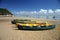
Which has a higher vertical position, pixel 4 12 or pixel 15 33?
pixel 4 12

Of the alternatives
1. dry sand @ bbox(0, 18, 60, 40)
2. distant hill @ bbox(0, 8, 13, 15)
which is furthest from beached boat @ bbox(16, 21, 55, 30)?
distant hill @ bbox(0, 8, 13, 15)

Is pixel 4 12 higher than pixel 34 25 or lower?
higher

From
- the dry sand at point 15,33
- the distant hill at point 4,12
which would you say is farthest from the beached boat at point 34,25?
the distant hill at point 4,12

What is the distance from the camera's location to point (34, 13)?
1.79m

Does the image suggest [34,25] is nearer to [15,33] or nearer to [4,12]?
[15,33]

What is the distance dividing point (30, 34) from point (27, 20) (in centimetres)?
15

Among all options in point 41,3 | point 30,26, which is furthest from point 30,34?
point 41,3

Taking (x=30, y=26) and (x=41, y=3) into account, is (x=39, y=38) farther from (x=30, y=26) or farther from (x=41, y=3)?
(x=41, y=3)

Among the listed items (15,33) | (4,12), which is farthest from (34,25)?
(4,12)

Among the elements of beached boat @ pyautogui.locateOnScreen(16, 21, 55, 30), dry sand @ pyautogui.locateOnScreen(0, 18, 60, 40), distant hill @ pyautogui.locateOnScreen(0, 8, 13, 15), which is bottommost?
dry sand @ pyautogui.locateOnScreen(0, 18, 60, 40)

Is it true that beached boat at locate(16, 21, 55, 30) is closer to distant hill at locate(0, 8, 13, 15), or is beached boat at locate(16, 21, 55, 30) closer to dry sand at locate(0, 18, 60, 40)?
dry sand at locate(0, 18, 60, 40)

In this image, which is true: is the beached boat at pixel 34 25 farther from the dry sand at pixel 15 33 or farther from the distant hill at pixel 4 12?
the distant hill at pixel 4 12

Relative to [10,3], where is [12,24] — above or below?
below

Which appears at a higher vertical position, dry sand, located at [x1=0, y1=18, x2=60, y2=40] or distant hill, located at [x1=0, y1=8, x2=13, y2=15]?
distant hill, located at [x1=0, y1=8, x2=13, y2=15]
